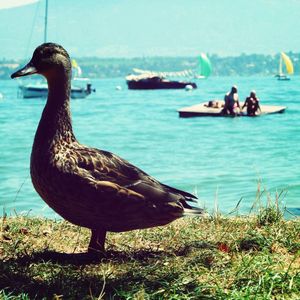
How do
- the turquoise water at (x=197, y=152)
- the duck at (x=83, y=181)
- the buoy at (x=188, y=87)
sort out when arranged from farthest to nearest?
1. the buoy at (x=188, y=87)
2. the turquoise water at (x=197, y=152)
3. the duck at (x=83, y=181)

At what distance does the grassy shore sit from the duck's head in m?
1.35

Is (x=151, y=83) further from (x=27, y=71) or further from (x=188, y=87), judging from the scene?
(x=27, y=71)

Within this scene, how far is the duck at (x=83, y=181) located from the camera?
4.92 metres

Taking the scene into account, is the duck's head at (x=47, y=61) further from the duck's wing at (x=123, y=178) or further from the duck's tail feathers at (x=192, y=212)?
the duck's tail feathers at (x=192, y=212)

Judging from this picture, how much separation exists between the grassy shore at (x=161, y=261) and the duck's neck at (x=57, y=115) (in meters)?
0.88

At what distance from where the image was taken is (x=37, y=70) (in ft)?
17.2

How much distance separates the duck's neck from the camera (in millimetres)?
5230

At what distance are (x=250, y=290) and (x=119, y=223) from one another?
1.14 metres

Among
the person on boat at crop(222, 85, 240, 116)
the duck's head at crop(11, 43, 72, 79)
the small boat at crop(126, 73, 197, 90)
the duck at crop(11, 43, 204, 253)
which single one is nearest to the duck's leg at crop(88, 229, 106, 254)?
the duck at crop(11, 43, 204, 253)

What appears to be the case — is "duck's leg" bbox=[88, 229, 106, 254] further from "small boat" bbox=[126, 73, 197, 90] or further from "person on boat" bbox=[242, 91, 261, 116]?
"small boat" bbox=[126, 73, 197, 90]

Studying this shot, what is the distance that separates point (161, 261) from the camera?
5.12 m

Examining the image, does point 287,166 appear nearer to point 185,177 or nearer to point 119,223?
point 185,177

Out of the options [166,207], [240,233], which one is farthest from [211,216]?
[166,207]

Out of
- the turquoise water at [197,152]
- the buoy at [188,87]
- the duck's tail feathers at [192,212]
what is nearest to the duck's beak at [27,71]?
the duck's tail feathers at [192,212]
